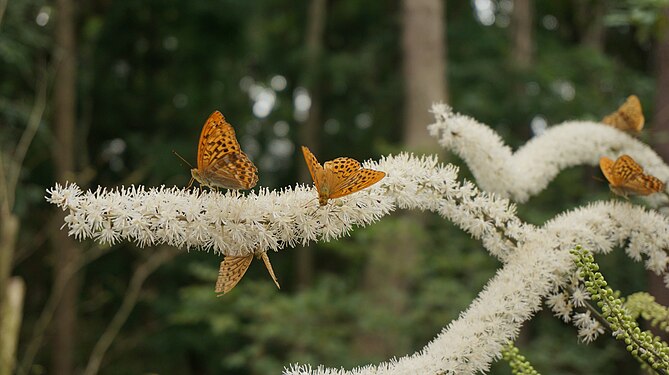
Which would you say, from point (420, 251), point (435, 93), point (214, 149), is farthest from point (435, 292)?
point (214, 149)

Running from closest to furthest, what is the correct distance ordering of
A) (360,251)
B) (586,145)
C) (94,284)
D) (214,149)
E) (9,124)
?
1. (214,149)
2. (586,145)
3. (360,251)
4. (9,124)
5. (94,284)

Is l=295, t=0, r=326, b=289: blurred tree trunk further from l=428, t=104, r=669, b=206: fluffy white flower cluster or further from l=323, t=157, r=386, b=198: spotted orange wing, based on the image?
l=323, t=157, r=386, b=198: spotted orange wing

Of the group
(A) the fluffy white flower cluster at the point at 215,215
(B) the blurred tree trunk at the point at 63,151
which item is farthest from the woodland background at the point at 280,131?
(A) the fluffy white flower cluster at the point at 215,215

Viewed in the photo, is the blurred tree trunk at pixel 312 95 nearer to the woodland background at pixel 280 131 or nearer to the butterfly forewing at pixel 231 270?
the woodland background at pixel 280 131

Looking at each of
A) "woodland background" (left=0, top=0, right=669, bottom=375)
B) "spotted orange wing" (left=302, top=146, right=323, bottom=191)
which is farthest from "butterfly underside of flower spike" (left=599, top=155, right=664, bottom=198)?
"woodland background" (left=0, top=0, right=669, bottom=375)

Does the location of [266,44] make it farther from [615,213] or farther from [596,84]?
[615,213]

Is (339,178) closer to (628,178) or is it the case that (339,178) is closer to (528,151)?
(628,178)
